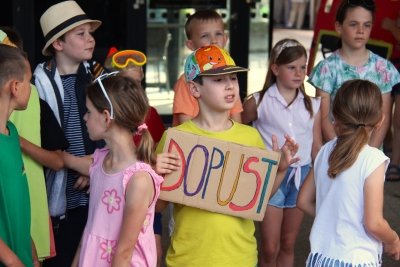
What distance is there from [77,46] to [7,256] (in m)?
1.34

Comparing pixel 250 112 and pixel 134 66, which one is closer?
pixel 134 66

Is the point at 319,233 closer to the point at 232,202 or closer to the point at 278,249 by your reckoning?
the point at 232,202

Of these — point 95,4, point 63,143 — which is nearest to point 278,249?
point 63,143

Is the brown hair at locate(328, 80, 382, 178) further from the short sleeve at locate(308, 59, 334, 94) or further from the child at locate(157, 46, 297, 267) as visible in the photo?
the short sleeve at locate(308, 59, 334, 94)

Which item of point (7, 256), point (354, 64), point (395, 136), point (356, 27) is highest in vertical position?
point (356, 27)

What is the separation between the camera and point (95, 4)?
317 inches

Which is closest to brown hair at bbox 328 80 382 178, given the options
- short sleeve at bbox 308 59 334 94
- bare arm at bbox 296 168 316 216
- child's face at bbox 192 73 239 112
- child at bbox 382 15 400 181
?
bare arm at bbox 296 168 316 216

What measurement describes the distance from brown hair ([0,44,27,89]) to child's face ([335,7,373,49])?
7.55ft

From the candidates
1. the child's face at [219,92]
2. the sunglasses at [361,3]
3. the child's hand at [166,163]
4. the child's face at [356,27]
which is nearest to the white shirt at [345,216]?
the child's face at [219,92]

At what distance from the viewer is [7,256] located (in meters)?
3.06

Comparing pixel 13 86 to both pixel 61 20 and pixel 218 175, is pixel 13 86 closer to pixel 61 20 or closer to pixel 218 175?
pixel 218 175

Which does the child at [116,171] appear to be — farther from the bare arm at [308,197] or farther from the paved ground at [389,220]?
the paved ground at [389,220]

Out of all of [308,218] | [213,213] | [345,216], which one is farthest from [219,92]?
[308,218]

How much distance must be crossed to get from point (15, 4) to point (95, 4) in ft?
2.40
